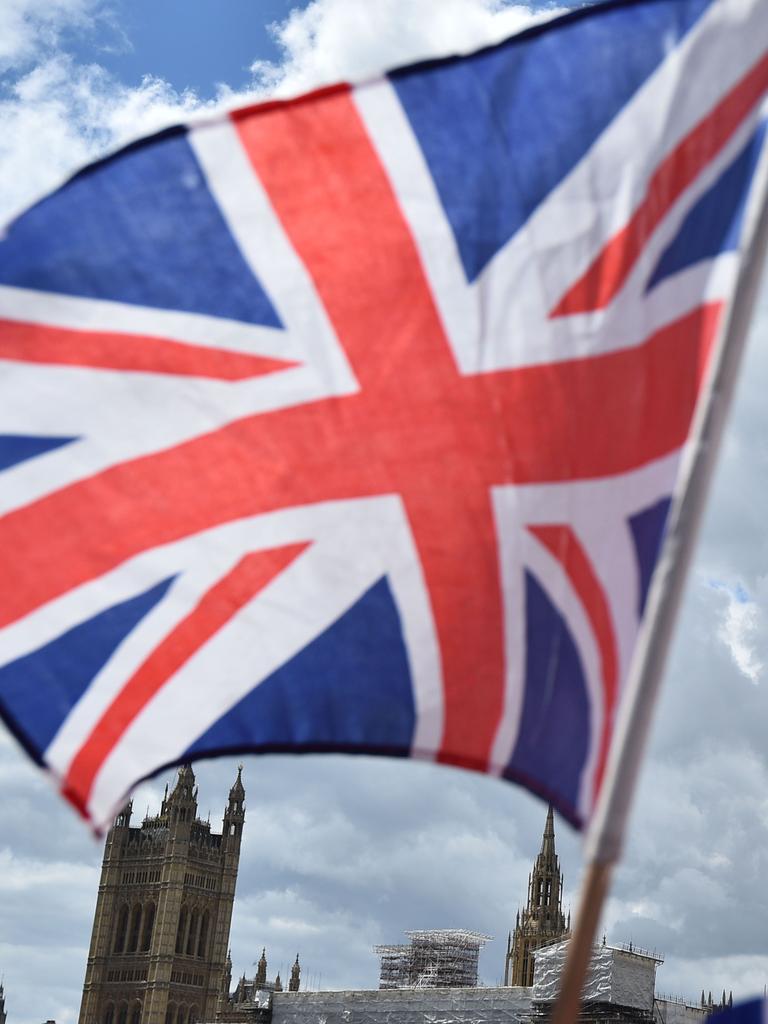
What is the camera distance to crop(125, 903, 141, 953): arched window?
103m

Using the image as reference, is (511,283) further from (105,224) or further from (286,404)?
(105,224)

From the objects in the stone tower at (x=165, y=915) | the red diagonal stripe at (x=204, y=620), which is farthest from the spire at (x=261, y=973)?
the red diagonal stripe at (x=204, y=620)

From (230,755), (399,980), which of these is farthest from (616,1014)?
(230,755)

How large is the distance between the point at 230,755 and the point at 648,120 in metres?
2.91

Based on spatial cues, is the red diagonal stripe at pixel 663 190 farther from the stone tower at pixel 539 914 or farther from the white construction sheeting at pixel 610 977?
the stone tower at pixel 539 914

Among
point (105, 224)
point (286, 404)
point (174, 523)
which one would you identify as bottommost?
point (174, 523)

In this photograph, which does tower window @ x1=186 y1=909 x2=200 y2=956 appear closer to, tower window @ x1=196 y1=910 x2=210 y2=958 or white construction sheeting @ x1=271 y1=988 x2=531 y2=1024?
tower window @ x1=196 y1=910 x2=210 y2=958

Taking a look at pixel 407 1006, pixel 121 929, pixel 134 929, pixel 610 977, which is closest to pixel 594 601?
pixel 610 977

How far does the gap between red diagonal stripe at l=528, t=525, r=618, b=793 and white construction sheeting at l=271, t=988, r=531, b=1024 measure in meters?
66.5

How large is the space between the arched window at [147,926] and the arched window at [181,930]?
181cm

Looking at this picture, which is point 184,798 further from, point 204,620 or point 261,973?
point 204,620

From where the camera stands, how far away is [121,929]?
104938 millimetres

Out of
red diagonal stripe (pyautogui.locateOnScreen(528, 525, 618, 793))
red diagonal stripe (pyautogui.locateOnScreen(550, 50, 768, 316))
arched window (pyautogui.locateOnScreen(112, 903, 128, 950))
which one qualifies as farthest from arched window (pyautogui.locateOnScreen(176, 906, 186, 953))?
red diagonal stripe (pyautogui.locateOnScreen(550, 50, 768, 316))

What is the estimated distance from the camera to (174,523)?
643cm
